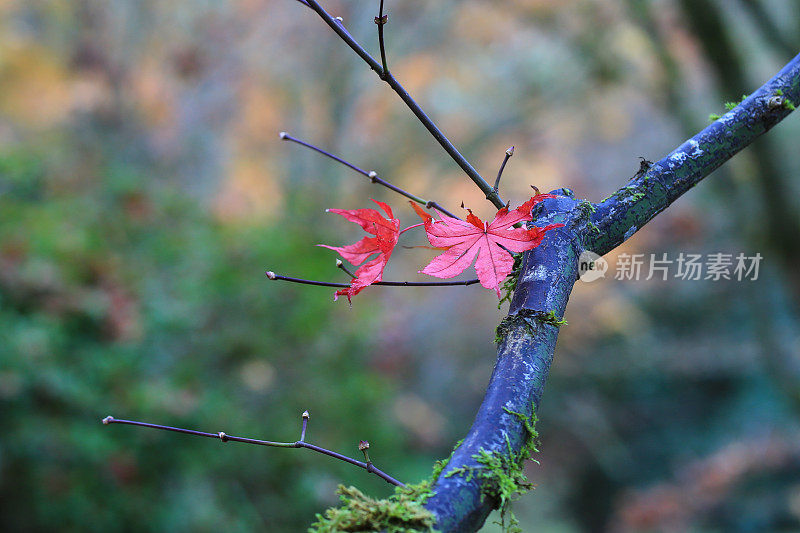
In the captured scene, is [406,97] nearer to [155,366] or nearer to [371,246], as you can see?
[371,246]

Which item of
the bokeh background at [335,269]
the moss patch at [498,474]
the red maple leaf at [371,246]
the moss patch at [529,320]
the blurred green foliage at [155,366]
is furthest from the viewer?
the bokeh background at [335,269]

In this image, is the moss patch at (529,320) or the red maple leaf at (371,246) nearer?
the moss patch at (529,320)

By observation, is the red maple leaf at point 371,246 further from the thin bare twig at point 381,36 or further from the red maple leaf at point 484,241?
the thin bare twig at point 381,36

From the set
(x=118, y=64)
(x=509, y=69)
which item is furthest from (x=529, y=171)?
(x=118, y=64)

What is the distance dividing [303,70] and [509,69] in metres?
2.47

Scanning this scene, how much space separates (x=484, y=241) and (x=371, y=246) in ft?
0.60

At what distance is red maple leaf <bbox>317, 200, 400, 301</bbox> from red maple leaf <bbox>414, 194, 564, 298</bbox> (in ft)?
0.21

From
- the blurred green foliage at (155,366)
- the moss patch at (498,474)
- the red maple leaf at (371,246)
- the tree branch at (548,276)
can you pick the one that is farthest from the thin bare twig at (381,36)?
the blurred green foliage at (155,366)

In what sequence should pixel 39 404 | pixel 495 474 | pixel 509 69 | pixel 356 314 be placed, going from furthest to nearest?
pixel 509 69 < pixel 356 314 < pixel 39 404 < pixel 495 474

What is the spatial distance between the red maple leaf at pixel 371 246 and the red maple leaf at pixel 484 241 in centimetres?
6

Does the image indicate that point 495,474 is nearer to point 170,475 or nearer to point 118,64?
point 170,475

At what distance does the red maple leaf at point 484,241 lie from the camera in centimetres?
89

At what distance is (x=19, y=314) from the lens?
9.70 ft

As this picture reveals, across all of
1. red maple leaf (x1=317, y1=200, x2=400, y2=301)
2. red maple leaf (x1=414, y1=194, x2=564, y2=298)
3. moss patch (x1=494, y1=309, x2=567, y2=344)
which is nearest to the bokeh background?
→ red maple leaf (x1=317, y1=200, x2=400, y2=301)
